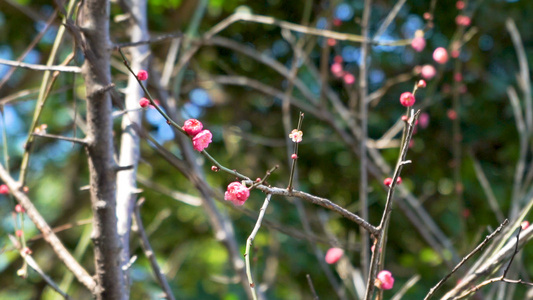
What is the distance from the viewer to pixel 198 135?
0.93m

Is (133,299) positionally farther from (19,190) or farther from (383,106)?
(19,190)

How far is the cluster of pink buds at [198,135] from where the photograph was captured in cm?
92

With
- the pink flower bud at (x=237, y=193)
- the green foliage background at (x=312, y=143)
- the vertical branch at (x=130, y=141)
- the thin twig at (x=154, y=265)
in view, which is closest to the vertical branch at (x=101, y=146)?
the vertical branch at (x=130, y=141)

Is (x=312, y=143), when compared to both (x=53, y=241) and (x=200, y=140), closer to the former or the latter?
(x=53, y=241)

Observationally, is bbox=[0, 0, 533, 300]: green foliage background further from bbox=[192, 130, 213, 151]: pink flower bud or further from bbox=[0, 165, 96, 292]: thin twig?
bbox=[192, 130, 213, 151]: pink flower bud

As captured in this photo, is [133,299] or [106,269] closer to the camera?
[106,269]

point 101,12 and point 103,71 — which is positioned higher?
point 101,12

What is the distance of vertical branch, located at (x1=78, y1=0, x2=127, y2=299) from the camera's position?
1.12 meters

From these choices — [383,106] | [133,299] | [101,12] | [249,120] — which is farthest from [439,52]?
[133,299]

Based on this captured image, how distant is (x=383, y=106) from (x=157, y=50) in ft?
4.17

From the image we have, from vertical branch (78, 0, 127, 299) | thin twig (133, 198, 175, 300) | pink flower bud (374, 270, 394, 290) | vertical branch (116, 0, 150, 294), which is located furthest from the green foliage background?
pink flower bud (374, 270, 394, 290)

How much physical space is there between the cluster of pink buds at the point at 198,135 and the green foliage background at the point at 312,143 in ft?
5.04

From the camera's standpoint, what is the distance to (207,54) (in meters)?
3.45

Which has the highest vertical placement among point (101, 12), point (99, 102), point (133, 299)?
point (101, 12)
